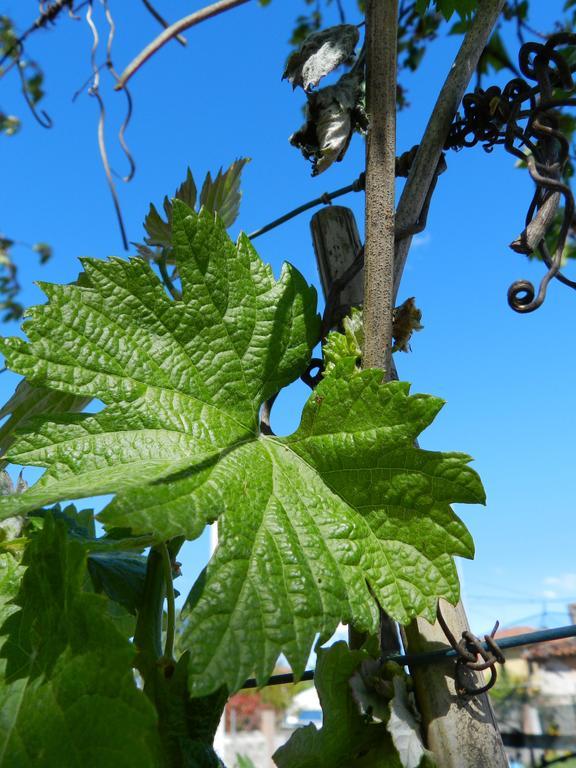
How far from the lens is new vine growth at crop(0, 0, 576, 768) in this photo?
47 cm

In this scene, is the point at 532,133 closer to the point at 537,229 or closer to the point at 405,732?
the point at 537,229

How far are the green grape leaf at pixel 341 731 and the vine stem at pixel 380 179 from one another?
25cm

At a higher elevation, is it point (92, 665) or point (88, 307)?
point (88, 307)

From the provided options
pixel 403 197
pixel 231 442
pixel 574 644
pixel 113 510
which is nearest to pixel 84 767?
pixel 113 510

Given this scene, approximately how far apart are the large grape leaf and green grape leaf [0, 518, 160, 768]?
49 mm

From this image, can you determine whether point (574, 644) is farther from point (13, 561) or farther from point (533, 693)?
point (13, 561)

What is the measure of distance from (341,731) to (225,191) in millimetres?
590

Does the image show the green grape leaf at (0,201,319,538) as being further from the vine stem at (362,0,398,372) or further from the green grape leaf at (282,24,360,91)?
the green grape leaf at (282,24,360,91)

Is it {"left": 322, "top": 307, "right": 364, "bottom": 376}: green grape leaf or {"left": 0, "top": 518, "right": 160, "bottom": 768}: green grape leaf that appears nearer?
{"left": 0, "top": 518, "right": 160, "bottom": 768}: green grape leaf

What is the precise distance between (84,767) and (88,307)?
0.34 metres

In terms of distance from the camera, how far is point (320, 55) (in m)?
0.75

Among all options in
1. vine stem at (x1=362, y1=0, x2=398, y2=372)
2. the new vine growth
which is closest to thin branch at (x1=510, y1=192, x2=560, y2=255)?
the new vine growth

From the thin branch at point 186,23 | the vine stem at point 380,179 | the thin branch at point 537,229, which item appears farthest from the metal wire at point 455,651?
the thin branch at point 186,23

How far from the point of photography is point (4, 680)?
20.3 inches
